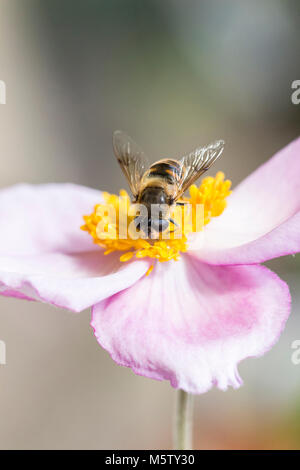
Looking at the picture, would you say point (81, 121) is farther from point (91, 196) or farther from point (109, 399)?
point (91, 196)

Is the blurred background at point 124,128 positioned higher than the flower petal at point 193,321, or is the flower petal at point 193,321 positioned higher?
the blurred background at point 124,128

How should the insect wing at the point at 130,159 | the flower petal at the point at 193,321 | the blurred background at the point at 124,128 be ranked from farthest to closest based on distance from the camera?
the blurred background at the point at 124,128 < the insect wing at the point at 130,159 < the flower petal at the point at 193,321

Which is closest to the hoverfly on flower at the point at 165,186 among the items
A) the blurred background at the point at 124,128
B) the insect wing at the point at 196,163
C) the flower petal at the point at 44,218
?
the insect wing at the point at 196,163

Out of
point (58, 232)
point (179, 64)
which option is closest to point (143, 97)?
point (179, 64)

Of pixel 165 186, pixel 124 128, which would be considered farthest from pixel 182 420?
pixel 124 128

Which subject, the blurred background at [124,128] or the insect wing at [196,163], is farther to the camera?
the blurred background at [124,128]

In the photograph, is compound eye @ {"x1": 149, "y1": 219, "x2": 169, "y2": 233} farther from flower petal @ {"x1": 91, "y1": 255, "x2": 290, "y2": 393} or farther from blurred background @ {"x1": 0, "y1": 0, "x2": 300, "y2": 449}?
blurred background @ {"x1": 0, "y1": 0, "x2": 300, "y2": 449}

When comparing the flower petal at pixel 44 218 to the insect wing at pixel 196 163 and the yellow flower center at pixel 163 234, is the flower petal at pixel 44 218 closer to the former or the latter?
the yellow flower center at pixel 163 234
